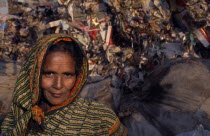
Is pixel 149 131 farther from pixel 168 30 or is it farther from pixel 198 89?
pixel 168 30

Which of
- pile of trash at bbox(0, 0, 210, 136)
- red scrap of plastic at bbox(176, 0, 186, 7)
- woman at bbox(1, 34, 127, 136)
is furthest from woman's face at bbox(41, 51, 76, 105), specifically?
red scrap of plastic at bbox(176, 0, 186, 7)

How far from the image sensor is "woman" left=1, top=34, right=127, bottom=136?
5.16ft

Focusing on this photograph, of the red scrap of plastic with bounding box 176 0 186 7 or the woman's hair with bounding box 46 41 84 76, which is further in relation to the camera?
the red scrap of plastic with bounding box 176 0 186 7

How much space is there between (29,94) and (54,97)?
0.15 meters

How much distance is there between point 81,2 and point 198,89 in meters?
2.47

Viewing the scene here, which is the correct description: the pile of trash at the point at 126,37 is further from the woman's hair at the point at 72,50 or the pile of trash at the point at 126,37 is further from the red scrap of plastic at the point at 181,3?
the woman's hair at the point at 72,50

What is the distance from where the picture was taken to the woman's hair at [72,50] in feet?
5.52

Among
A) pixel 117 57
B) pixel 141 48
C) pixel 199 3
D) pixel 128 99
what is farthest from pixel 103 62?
pixel 199 3

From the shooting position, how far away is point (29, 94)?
1.59 meters

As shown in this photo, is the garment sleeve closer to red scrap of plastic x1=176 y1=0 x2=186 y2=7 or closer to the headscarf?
the headscarf

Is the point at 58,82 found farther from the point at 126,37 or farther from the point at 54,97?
the point at 126,37

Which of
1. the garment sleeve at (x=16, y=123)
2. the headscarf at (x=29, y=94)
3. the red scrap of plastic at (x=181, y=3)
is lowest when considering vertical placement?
the garment sleeve at (x=16, y=123)

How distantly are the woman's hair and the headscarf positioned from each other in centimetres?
3

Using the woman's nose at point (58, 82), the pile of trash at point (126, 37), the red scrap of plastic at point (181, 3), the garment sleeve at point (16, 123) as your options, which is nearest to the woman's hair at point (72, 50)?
the woman's nose at point (58, 82)
